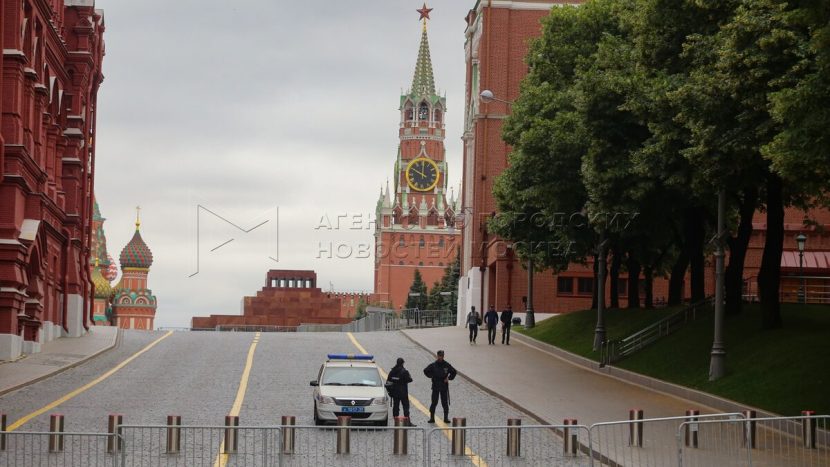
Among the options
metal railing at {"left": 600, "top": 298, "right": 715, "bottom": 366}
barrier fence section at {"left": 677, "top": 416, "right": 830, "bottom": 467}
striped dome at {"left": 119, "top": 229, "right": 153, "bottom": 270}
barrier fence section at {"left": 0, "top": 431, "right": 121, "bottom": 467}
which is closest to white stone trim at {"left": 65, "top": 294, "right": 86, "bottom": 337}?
metal railing at {"left": 600, "top": 298, "right": 715, "bottom": 366}

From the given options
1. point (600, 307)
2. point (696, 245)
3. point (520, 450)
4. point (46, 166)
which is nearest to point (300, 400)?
point (520, 450)

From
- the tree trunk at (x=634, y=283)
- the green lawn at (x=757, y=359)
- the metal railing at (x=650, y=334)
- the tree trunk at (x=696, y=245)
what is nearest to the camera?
the green lawn at (x=757, y=359)

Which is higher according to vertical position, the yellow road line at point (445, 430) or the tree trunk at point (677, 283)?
the tree trunk at point (677, 283)

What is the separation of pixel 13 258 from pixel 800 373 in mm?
24645

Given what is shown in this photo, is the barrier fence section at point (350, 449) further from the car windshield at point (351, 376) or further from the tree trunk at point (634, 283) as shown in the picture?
the tree trunk at point (634, 283)

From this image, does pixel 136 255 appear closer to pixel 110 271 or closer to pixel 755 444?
pixel 110 271

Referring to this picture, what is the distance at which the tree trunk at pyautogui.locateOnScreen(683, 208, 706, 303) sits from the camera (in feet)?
144

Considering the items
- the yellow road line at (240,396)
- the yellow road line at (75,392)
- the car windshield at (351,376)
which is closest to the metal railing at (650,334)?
the yellow road line at (240,396)

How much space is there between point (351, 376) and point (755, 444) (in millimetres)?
10782

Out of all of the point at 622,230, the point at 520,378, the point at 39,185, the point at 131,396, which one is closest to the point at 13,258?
the point at 39,185

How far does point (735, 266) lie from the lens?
3975 cm

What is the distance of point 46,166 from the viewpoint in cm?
5372

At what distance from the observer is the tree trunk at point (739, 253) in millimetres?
38156

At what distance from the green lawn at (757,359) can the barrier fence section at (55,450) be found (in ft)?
48.6
